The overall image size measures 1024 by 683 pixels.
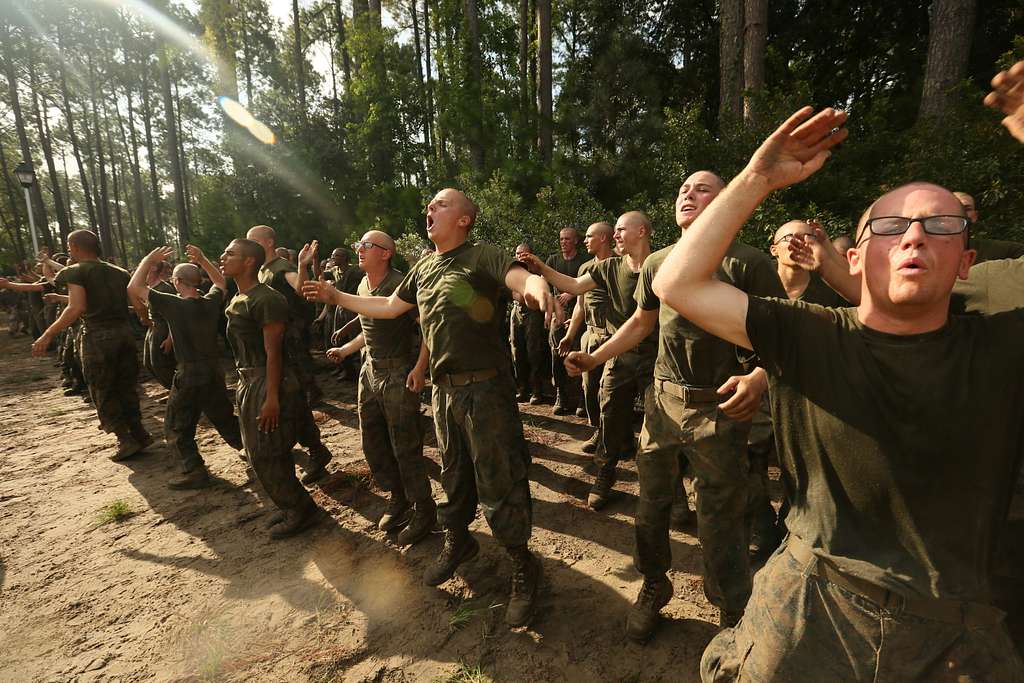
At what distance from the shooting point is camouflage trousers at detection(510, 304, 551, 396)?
7.69 metres

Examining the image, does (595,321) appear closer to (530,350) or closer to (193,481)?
(530,350)

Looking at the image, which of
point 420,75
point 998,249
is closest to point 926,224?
point 998,249

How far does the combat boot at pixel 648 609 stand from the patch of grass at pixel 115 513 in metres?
4.99

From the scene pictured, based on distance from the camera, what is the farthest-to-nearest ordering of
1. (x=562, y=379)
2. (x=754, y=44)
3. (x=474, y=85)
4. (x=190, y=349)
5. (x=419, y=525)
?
(x=474, y=85), (x=754, y=44), (x=562, y=379), (x=190, y=349), (x=419, y=525)

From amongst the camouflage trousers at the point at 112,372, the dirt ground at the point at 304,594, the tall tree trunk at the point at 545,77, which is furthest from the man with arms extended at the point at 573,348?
the tall tree trunk at the point at 545,77

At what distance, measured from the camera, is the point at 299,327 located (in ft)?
29.1

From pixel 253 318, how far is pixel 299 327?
521 cm

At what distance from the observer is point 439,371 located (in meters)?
3.11

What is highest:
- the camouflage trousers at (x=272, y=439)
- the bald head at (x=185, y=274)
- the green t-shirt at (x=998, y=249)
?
the bald head at (x=185, y=274)

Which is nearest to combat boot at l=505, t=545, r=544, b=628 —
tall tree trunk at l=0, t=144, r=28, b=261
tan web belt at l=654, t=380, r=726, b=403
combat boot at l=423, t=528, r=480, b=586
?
combat boot at l=423, t=528, r=480, b=586

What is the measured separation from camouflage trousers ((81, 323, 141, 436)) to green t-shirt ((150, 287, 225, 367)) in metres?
1.55

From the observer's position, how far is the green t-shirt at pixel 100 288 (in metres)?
5.64

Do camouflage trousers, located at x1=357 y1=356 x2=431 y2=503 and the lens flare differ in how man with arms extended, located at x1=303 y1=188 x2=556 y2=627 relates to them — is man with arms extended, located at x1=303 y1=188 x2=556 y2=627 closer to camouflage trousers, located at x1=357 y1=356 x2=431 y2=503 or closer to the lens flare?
camouflage trousers, located at x1=357 y1=356 x2=431 y2=503

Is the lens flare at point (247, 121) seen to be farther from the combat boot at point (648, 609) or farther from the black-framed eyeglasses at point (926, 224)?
the black-framed eyeglasses at point (926, 224)
